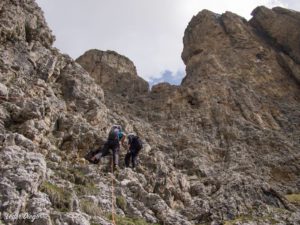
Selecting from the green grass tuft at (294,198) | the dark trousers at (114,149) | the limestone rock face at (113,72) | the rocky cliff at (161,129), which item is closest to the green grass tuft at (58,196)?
the rocky cliff at (161,129)

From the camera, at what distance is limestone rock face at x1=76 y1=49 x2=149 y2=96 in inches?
2315

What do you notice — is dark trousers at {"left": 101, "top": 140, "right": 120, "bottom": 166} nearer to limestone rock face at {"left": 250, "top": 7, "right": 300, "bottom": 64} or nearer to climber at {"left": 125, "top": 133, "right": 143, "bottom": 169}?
climber at {"left": 125, "top": 133, "right": 143, "bottom": 169}

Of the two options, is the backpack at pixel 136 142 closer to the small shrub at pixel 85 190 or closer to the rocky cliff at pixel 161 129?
the rocky cliff at pixel 161 129

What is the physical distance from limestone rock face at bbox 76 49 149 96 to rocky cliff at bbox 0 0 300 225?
0.75 feet

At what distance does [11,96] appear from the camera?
22.0 m

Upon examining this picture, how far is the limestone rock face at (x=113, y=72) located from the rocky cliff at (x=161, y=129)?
0.75 ft

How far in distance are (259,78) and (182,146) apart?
21446 millimetres

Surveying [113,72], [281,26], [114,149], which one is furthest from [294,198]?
[281,26]

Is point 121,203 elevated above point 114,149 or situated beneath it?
situated beneath

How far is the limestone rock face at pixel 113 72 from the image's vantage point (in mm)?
58794

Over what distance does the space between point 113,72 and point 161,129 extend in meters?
22.8

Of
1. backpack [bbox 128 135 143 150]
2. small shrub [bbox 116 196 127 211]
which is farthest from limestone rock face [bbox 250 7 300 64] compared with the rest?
small shrub [bbox 116 196 127 211]

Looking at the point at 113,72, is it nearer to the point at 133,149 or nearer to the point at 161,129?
the point at 161,129

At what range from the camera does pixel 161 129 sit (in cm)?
4172
